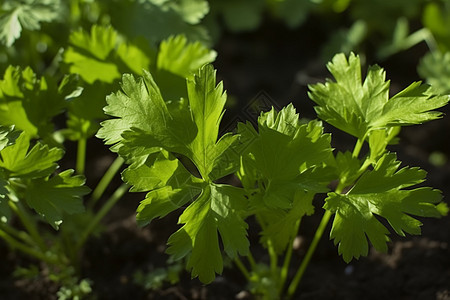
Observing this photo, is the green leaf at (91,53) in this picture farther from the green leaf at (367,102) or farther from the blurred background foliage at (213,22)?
the green leaf at (367,102)

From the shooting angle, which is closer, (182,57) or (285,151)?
(285,151)

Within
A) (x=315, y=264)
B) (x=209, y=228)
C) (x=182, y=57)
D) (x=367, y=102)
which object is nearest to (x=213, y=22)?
(x=182, y=57)

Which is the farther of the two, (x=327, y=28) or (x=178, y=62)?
(x=327, y=28)

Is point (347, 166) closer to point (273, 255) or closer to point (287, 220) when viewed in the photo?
point (287, 220)

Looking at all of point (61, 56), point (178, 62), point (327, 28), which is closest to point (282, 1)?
point (327, 28)

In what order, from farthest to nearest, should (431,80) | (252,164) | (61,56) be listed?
(431,80) → (61,56) → (252,164)

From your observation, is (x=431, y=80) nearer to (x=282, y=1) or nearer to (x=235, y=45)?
(x=282, y=1)
